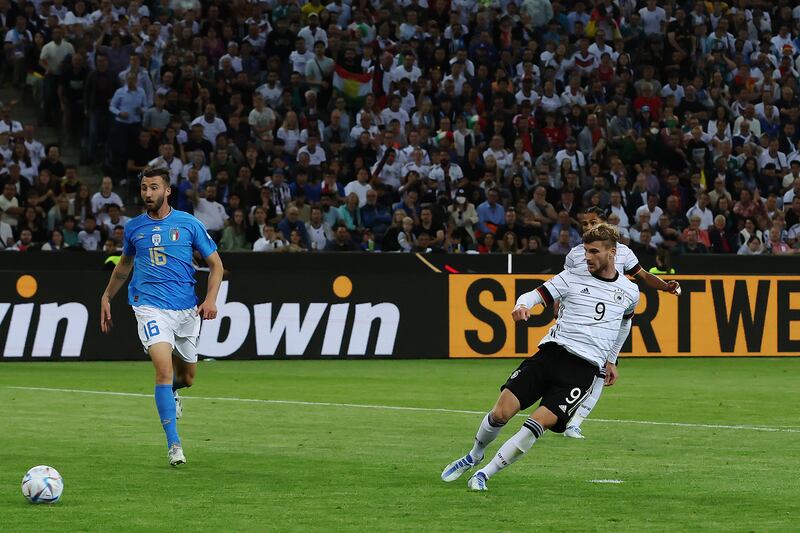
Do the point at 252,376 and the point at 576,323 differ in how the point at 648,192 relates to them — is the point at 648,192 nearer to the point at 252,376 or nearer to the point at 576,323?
the point at 252,376

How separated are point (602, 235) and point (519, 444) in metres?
1.47

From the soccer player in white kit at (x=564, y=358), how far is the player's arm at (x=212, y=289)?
2.16 meters

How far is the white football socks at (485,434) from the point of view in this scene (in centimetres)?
962

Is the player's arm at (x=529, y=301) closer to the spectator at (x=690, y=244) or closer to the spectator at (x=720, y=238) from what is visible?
the spectator at (x=690, y=244)

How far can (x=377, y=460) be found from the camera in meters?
11.2

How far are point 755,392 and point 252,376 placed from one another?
21.6 feet

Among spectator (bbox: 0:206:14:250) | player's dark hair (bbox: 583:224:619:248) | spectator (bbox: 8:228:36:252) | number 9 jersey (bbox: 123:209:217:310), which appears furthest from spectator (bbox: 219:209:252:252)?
player's dark hair (bbox: 583:224:619:248)

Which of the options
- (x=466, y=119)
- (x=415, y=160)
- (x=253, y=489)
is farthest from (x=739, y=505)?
(x=466, y=119)

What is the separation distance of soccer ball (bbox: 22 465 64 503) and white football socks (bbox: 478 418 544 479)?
8.71 feet

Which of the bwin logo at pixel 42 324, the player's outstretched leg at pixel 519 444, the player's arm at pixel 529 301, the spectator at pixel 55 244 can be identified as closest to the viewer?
the player's arm at pixel 529 301

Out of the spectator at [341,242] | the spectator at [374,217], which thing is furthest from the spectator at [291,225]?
the spectator at [374,217]

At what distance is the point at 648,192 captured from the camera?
28531 mm

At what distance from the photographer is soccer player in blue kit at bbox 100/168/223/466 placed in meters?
11.0

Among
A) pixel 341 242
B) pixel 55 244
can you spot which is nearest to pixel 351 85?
pixel 341 242
